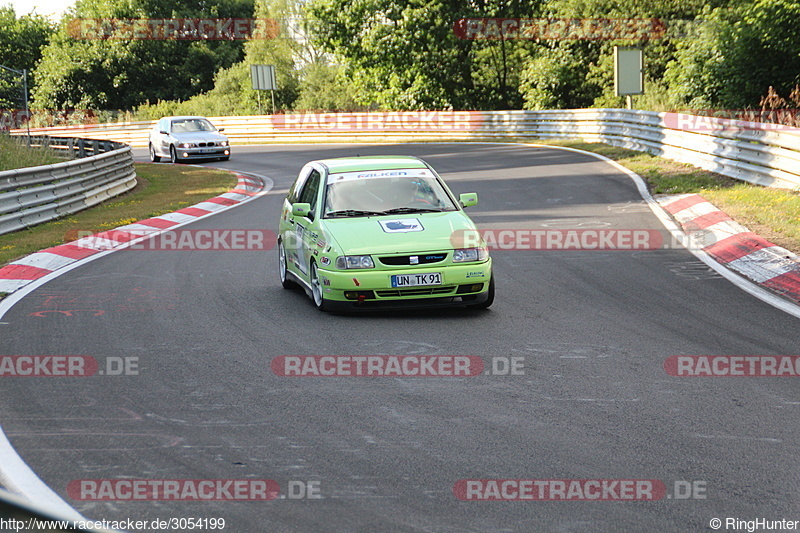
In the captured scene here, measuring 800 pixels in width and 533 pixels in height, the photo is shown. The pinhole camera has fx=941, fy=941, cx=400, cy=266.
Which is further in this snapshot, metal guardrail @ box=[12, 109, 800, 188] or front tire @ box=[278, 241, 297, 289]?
metal guardrail @ box=[12, 109, 800, 188]

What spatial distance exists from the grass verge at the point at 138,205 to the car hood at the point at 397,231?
586cm

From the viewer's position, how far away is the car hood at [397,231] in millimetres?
8977

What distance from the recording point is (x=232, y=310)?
947 centimetres

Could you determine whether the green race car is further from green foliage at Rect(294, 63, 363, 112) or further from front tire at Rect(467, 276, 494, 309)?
green foliage at Rect(294, 63, 363, 112)

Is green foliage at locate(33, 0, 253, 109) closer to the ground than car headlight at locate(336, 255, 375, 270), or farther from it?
farther from it

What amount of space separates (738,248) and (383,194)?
4773 millimetres

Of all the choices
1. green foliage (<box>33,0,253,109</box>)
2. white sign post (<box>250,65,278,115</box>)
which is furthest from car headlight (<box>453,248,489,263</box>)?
green foliage (<box>33,0,253,109</box>)

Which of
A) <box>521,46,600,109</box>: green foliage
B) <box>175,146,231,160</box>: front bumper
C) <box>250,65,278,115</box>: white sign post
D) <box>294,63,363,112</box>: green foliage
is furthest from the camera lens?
<box>294,63,363,112</box>: green foliage

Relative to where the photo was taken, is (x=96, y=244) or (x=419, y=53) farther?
(x=419, y=53)

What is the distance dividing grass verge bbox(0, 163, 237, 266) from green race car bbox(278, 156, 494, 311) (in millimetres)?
5366

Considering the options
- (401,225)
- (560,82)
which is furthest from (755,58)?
(401,225)

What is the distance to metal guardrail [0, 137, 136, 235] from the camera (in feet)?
51.7

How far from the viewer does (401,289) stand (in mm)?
8836

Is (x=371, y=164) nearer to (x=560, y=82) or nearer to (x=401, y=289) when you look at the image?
(x=401, y=289)
